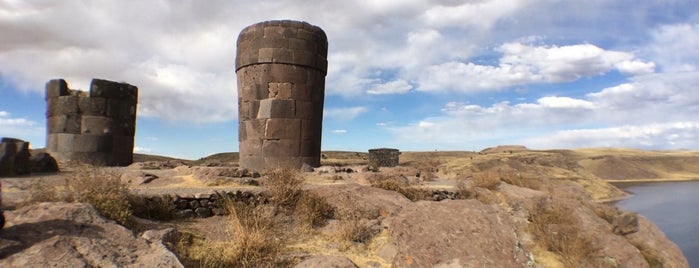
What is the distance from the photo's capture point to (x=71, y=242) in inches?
119

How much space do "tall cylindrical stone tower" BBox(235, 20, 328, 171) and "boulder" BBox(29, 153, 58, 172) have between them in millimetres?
4622

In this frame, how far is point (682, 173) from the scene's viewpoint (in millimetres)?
65562

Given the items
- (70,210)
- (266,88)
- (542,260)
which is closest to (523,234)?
(542,260)

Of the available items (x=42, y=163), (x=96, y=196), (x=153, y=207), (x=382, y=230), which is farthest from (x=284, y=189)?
(x=42, y=163)

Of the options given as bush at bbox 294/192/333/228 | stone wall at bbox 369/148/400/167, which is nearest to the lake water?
stone wall at bbox 369/148/400/167

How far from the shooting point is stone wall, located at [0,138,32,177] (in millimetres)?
8016

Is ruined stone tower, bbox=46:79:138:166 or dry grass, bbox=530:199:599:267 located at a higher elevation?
ruined stone tower, bbox=46:79:138:166

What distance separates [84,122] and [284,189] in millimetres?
8865

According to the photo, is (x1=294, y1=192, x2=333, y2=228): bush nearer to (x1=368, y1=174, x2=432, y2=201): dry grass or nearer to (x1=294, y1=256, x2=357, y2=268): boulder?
(x1=294, y1=256, x2=357, y2=268): boulder

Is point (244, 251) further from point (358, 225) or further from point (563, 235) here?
point (563, 235)

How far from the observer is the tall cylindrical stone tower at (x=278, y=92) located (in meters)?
9.36

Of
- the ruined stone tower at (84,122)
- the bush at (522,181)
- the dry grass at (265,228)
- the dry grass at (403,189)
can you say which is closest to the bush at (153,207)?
the dry grass at (265,228)

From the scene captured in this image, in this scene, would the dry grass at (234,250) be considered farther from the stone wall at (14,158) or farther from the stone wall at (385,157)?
the stone wall at (385,157)

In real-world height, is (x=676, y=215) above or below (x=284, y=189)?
below
